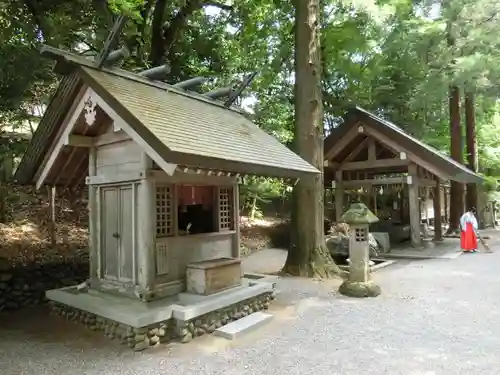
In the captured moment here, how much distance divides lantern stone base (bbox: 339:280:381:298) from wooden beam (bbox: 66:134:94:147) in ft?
18.7

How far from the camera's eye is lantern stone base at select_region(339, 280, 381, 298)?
298 inches

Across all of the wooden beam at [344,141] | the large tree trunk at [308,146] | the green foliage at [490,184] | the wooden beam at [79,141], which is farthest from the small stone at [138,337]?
the green foliage at [490,184]

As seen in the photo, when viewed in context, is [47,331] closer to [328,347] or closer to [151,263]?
[151,263]

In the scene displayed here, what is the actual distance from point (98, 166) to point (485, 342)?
22.0ft

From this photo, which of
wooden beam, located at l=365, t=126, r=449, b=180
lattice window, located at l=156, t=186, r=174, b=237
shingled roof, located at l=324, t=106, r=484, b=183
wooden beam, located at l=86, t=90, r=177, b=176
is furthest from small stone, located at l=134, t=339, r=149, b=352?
→ wooden beam, located at l=365, t=126, r=449, b=180

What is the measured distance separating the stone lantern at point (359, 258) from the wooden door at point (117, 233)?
4.36 metres

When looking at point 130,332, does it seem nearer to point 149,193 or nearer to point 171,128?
point 149,193

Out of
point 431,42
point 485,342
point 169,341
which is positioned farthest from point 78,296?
point 431,42

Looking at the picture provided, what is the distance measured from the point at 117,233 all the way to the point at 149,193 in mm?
1205

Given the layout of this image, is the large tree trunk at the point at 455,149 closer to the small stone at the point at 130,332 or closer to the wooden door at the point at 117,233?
the wooden door at the point at 117,233

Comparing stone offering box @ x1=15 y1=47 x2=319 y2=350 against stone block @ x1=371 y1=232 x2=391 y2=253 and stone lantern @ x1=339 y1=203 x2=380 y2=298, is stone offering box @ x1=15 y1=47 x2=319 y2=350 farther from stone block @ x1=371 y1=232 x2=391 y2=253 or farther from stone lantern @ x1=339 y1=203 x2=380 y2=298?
stone block @ x1=371 y1=232 x2=391 y2=253

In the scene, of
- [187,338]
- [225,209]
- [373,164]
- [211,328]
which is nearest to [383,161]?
[373,164]

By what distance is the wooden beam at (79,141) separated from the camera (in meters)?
6.39

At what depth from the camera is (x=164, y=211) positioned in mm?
6488
